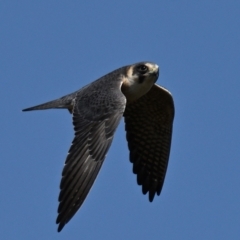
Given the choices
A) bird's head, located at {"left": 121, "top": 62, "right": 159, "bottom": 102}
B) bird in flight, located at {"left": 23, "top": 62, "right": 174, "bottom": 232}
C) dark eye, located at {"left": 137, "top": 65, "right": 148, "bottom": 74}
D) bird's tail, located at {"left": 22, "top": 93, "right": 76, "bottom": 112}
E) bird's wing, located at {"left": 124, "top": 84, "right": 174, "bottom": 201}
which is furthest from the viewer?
bird's wing, located at {"left": 124, "top": 84, "right": 174, "bottom": 201}

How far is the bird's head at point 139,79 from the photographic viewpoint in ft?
55.5

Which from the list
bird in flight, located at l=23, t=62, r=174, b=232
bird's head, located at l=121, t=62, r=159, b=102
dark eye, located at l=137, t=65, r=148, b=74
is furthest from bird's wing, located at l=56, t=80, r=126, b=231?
dark eye, located at l=137, t=65, r=148, b=74

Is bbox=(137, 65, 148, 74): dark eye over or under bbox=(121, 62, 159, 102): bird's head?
over

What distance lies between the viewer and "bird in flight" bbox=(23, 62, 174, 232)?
1405cm

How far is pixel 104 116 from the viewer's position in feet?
49.4

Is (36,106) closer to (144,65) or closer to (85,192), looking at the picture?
(144,65)

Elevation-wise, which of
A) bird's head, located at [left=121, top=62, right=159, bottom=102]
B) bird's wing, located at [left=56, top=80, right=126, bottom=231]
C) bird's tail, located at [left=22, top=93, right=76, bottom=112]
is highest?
bird's head, located at [left=121, top=62, right=159, bottom=102]

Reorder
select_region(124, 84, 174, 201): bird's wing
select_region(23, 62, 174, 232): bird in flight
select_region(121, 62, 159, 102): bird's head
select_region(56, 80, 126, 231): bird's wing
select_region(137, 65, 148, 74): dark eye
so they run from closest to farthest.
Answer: select_region(56, 80, 126, 231): bird's wing, select_region(23, 62, 174, 232): bird in flight, select_region(121, 62, 159, 102): bird's head, select_region(137, 65, 148, 74): dark eye, select_region(124, 84, 174, 201): bird's wing

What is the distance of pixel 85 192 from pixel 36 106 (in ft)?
11.5

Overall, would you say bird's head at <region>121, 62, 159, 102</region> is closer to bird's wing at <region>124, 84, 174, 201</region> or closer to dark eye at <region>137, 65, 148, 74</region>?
dark eye at <region>137, 65, 148, 74</region>

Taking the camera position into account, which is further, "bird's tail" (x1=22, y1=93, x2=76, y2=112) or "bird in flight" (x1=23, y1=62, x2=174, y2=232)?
Result: "bird's tail" (x1=22, y1=93, x2=76, y2=112)

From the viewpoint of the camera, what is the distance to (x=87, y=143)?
1467 cm

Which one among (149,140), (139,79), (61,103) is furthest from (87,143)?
(149,140)

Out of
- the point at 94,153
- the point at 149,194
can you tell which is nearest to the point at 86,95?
the point at 94,153
